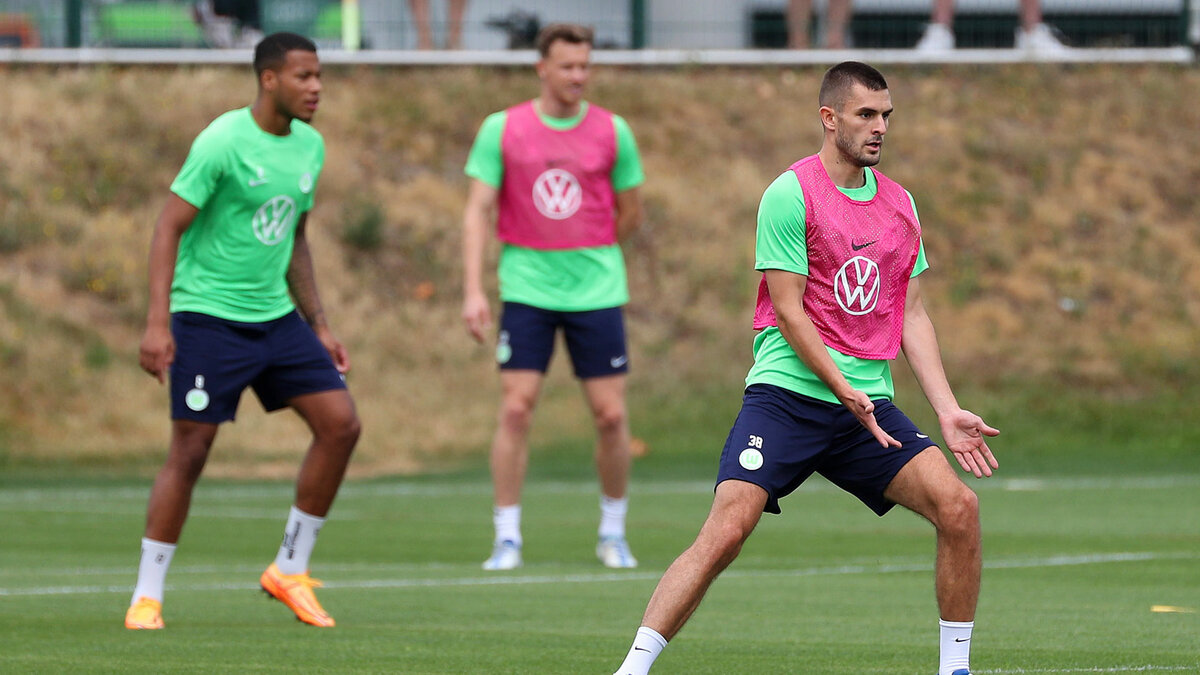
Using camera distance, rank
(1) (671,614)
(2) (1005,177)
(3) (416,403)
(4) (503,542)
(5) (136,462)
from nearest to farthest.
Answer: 1. (1) (671,614)
2. (4) (503,542)
3. (5) (136,462)
4. (3) (416,403)
5. (2) (1005,177)

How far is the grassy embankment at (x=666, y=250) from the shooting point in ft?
62.5

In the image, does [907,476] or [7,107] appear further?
[7,107]

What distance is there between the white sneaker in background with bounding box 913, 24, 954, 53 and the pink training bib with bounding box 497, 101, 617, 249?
1540 centimetres

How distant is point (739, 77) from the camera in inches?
990


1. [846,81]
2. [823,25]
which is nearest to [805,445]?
[846,81]

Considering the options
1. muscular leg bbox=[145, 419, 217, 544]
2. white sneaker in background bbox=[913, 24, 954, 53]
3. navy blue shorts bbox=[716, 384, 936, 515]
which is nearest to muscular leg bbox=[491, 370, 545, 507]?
muscular leg bbox=[145, 419, 217, 544]

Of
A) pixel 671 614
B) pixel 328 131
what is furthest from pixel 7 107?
pixel 671 614

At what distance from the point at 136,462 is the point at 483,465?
321cm

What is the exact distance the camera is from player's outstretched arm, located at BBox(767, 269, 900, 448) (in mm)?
5734

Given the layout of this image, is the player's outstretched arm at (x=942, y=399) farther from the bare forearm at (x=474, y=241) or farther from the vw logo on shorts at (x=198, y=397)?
the bare forearm at (x=474, y=241)

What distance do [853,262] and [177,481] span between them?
3.31m

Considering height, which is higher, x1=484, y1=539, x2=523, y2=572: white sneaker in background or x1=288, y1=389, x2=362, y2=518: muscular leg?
x1=288, y1=389, x2=362, y2=518: muscular leg

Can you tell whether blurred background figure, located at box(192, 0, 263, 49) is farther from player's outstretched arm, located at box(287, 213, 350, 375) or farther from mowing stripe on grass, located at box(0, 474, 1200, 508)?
player's outstretched arm, located at box(287, 213, 350, 375)

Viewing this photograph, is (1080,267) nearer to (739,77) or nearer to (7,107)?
(739,77)
